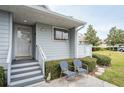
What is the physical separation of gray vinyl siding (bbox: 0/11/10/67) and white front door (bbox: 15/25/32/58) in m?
2.00

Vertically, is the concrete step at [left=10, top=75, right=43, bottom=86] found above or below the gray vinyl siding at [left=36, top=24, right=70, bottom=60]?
below

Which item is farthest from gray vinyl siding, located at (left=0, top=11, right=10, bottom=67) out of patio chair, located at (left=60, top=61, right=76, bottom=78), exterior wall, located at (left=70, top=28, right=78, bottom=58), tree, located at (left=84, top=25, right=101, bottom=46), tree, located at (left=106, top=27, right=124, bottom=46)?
tree, located at (left=106, top=27, right=124, bottom=46)

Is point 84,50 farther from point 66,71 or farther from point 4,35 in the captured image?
point 4,35

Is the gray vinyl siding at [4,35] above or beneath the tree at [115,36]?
beneath

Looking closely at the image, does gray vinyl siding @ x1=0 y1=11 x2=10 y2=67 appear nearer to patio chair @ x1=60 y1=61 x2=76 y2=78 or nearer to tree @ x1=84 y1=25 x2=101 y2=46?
patio chair @ x1=60 y1=61 x2=76 y2=78

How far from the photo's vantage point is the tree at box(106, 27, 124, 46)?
37.5 m

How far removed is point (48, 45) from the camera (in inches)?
315

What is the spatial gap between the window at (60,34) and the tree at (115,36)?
108ft

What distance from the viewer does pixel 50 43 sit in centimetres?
812

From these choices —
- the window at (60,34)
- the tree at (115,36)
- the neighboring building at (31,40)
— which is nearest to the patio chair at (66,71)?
the neighboring building at (31,40)

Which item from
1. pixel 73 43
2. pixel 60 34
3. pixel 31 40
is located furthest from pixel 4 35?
pixel 73 43

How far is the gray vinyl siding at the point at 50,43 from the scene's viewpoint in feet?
24.9

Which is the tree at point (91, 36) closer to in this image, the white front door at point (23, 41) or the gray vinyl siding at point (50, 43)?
the gray vinyl siding at point (50, 43)
